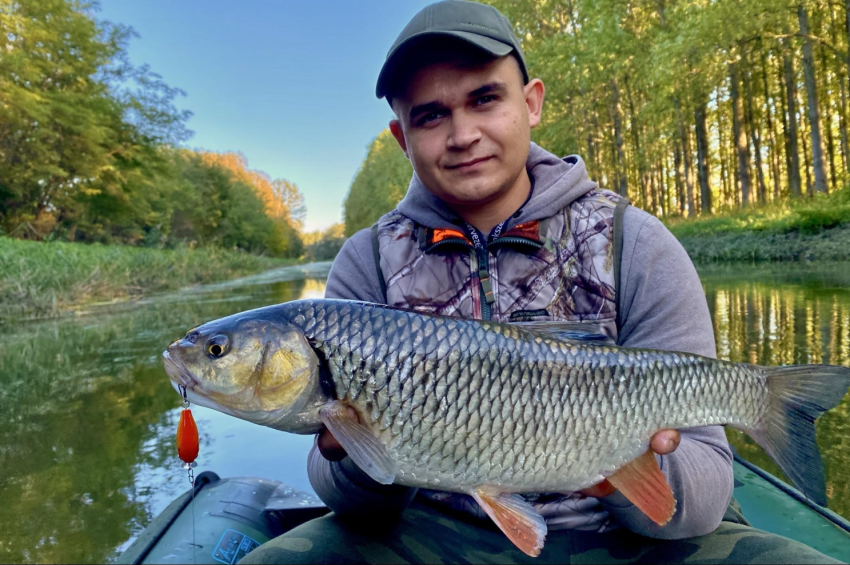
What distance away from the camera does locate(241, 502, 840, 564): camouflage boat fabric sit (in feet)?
5.16

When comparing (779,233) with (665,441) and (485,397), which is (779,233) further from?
(485,397)

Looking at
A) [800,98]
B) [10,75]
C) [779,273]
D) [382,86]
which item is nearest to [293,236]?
[10,75]

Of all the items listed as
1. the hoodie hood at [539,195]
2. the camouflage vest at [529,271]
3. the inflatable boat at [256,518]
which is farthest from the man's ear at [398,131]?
the inflatable boat at [256,518]

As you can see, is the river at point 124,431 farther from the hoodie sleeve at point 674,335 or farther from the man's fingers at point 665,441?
the man's fingers at point 665,441

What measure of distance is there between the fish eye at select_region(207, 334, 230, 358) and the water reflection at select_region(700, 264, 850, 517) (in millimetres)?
2460

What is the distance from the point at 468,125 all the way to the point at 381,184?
162ft

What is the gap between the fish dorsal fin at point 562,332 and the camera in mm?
1629

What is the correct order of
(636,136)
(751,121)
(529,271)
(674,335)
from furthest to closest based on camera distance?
1. (636,136)
2. (751,121)
3. (529,271)
4. (674,335)

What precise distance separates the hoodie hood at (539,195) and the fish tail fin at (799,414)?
88 cm

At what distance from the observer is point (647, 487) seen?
1.55 metres

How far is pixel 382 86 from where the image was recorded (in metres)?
1.98

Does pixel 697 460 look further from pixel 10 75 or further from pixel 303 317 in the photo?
pixel 10 75

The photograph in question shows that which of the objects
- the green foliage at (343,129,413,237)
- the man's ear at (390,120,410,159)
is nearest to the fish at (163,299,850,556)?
the man's ear at (390,120,410,159)

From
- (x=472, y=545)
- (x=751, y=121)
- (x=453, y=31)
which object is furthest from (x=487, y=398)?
(x=751, y=121)
